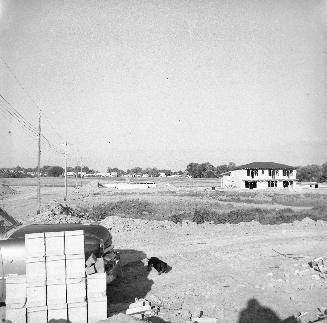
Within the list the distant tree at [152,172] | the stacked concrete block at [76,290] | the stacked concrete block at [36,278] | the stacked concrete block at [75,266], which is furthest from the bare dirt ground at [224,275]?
the distant tree at [152,172]

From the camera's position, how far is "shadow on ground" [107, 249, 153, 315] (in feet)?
25.3

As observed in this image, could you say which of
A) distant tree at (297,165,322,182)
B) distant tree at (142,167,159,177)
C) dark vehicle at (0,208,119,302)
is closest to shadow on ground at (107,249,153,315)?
dark vehicle at (0,208,119,302)

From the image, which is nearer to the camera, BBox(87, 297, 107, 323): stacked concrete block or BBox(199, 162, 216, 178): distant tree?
BBox(87, 297, 107, 323): stacked concrete block

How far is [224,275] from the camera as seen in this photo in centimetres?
982

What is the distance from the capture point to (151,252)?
513 inches

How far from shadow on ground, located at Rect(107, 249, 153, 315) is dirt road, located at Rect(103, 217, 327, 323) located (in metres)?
0.02

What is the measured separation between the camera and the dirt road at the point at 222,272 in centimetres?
772

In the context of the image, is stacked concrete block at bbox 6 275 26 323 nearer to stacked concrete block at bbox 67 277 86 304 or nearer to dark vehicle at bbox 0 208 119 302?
dark vehicle at bbox 0 208 119 302

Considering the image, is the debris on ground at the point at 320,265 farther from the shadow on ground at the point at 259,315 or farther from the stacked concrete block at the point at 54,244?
the stacked concrete block at the point at 54,244

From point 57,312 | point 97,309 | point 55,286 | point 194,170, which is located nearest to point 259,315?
point 97,309

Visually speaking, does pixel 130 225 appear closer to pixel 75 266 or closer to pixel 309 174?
pixel 75 266

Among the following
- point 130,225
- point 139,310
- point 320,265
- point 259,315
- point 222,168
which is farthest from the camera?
point 222,168

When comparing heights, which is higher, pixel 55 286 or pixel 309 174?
pixel 309 174

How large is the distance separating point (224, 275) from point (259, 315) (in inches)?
104
